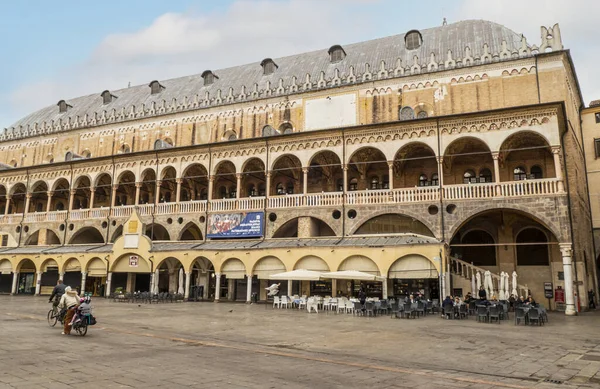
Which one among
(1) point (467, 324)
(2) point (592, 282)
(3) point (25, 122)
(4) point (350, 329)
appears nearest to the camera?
(4) point (350, 329)

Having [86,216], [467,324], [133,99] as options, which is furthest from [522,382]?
[133,99]

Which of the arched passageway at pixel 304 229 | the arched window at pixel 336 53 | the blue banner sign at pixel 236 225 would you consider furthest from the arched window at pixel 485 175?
the arched window at pixel 336 53

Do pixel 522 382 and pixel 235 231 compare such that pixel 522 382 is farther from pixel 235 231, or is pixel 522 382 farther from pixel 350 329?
pixel 235 231

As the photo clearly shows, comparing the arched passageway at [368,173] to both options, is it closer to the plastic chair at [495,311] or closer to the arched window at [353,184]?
the arched window at [353,184]

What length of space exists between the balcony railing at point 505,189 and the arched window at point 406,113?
8.21 metres

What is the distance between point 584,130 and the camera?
113 feet

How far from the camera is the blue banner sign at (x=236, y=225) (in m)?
30.4

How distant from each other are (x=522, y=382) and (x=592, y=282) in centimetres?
2669

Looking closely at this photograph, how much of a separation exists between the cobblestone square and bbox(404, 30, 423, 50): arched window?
24.5 metres

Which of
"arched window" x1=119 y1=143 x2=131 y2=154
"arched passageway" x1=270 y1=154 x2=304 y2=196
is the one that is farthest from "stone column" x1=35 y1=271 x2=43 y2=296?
"arched passageway" x1=270 y1=154 x2=304 y2=196

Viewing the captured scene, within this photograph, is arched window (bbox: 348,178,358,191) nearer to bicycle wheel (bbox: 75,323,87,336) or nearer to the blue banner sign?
the blue banner sign

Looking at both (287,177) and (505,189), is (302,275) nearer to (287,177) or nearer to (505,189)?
(287,177)

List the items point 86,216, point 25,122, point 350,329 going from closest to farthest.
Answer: point 350,329, point 86,216, point 25,122

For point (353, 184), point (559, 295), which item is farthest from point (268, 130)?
point (559, 295)
